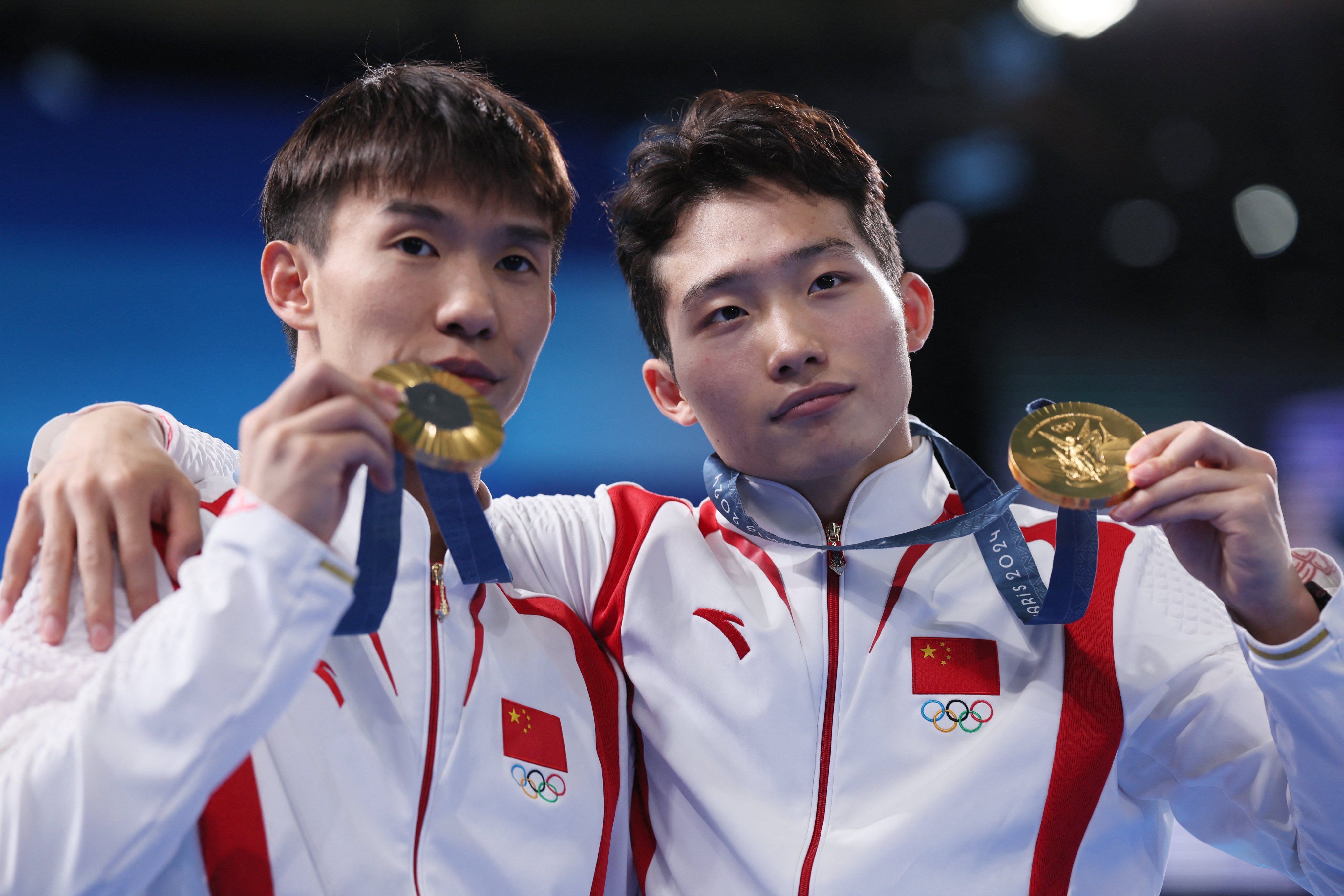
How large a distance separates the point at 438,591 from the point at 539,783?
39 centimetres

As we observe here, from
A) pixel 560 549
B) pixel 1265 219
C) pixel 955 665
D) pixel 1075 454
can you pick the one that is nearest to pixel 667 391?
pixel 560 549

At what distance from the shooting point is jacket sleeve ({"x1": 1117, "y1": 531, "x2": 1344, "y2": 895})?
1595mm

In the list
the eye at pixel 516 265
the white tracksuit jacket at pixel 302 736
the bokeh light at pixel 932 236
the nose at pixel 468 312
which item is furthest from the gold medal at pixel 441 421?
the bokeh light at pixel 932 236

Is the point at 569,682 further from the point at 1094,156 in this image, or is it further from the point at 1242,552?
the point at 1094,156

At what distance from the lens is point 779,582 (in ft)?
6.98

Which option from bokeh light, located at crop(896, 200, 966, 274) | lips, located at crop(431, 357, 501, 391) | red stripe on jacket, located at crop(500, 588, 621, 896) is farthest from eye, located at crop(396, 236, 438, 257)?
bokeh light, located at crop(896, 200, 966, 274)

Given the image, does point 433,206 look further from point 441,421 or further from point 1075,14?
point 1075,14

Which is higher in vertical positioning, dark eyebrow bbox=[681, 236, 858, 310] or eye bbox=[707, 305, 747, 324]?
dark eyebrow bbox=[681, 236, 858, 310]

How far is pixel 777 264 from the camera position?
2.10 m

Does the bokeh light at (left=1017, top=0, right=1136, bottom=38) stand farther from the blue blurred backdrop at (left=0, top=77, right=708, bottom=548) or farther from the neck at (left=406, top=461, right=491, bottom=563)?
the neck at (left=406, top=461, right=491, bottom=563)

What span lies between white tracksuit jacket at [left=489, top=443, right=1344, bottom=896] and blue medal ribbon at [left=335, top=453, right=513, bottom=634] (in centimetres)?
38

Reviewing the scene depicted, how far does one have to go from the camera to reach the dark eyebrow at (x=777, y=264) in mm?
2105

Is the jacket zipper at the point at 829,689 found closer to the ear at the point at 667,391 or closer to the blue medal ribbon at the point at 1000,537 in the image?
the blue medal ribbon at the point at 1000,537

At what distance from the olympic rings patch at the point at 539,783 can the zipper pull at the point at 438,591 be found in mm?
301
